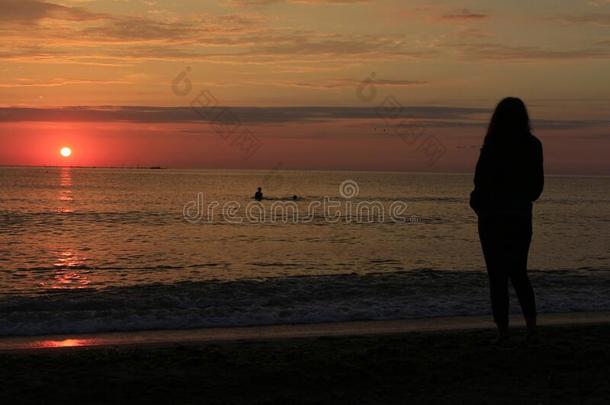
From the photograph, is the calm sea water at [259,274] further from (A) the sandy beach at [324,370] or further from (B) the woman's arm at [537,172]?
(B) the woman's arm at [537,172]

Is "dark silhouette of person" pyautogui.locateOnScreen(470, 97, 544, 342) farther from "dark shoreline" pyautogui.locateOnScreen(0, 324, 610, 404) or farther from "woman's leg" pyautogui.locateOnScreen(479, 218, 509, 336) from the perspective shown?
"dark shoreline" pyautogui.locateOnScreen(0, 324, 610, 404)

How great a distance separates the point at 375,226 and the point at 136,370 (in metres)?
25.4

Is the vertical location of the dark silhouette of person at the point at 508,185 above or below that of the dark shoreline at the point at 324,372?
above

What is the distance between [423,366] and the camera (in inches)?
238

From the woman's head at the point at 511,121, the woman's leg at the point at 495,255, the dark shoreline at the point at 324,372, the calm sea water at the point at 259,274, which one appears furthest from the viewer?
the calm sea water at the point at 259,274

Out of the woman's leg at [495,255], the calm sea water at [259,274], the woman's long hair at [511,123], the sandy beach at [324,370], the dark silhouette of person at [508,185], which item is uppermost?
the woman's long hair at [511,123]

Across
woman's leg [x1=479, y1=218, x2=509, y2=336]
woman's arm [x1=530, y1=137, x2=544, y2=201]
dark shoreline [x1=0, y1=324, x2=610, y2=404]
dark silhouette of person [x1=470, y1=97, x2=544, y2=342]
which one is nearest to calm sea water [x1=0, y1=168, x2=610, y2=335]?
dark shoreline [x1=0, y1=324, x2=610, y2=404]

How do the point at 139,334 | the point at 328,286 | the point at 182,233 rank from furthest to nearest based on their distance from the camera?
the point at 182,233
the point at 328,286
the point at 139,334

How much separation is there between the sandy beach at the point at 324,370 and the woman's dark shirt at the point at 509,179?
1.38 metres

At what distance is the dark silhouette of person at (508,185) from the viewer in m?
5.93

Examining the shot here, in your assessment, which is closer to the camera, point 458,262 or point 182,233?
point 458,262

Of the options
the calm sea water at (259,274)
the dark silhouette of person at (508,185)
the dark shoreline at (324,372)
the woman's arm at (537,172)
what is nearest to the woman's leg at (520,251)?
the dark silhouette of person at (508,185)

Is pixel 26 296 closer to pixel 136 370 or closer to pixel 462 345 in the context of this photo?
pixel 136 370

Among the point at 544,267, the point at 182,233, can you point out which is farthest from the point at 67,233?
the point at 544,267
